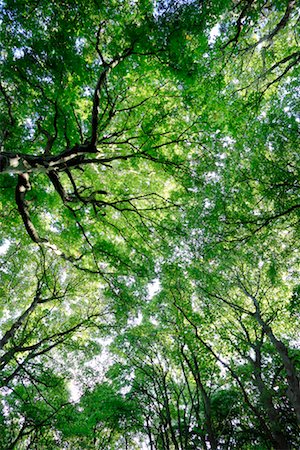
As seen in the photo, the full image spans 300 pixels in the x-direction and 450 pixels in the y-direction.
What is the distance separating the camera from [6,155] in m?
4.49

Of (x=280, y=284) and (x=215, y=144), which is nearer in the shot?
(x=215, y=144)

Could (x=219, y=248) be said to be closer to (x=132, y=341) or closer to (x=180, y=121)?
(x=180, y=121)

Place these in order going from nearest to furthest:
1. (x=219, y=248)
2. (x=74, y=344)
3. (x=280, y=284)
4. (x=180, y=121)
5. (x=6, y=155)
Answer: (x=6, y=155), (x=180, y=121), (x=219, y=248), (x=74, y=344), (x=280, y=284)

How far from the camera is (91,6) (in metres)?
4.83

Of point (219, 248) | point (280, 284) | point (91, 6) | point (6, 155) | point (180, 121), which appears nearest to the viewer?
point (6, 155)

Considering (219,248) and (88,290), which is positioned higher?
(88,290)

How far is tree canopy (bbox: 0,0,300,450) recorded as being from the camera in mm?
5023

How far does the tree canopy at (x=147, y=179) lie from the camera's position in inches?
198

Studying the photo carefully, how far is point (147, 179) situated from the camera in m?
8.92

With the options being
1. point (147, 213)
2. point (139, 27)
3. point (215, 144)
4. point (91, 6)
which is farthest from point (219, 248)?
point (91, 6)

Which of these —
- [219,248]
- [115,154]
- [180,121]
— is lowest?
[219,248]

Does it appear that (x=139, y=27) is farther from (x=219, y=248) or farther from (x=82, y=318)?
(x=82, y=318)

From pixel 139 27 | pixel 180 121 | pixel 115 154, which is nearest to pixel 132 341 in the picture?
pixel 115 154

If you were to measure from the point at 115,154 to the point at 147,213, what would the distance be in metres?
2.26
